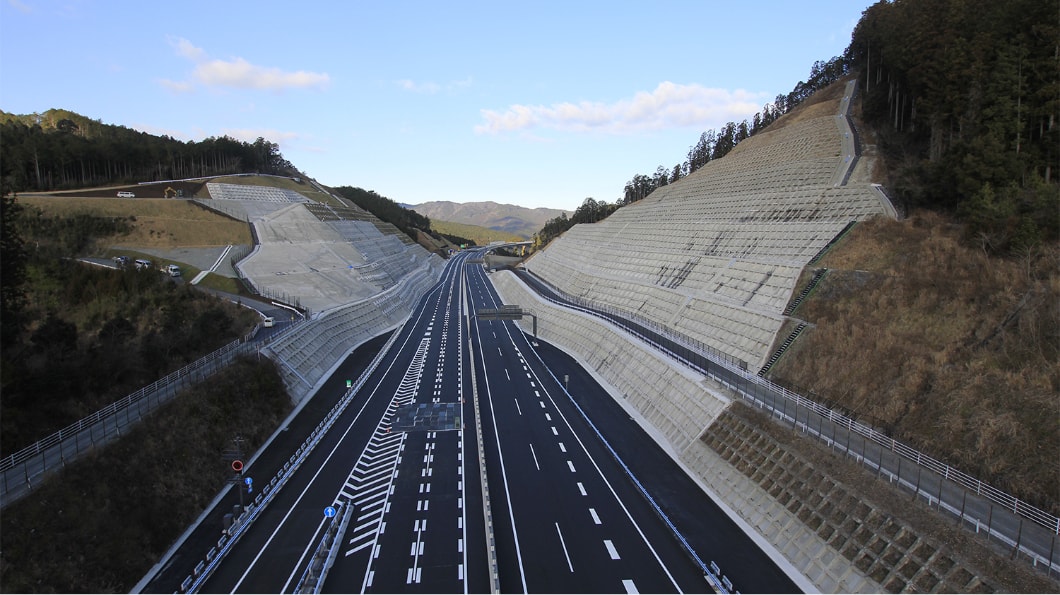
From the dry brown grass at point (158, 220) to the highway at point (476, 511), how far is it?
49.6 meters

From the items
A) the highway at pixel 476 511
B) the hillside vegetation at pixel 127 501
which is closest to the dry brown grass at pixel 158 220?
the highway at pixel 476 511

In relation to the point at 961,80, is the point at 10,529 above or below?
below

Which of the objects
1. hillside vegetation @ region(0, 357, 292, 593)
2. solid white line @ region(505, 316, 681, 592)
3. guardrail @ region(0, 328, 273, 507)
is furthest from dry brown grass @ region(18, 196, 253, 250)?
solid white line @ region(505, 316, 681, 592)

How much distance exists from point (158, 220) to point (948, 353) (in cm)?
8669

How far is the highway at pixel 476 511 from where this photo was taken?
1977 cm

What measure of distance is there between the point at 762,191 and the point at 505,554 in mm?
59883

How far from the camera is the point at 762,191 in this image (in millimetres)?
69250

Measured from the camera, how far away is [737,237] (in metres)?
55.1

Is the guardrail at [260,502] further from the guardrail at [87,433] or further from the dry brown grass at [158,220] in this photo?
the dry brown grass at [158,220]

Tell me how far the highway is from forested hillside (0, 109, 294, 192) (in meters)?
63.2

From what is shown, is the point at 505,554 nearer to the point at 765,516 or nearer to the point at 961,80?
the point at 765,516

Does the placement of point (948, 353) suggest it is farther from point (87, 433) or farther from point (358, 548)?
point (87, 433)

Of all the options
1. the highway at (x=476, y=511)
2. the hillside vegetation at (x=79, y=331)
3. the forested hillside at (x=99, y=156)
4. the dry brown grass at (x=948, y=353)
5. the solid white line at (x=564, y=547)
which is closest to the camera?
the dry brown grass at (x=948, y=353)

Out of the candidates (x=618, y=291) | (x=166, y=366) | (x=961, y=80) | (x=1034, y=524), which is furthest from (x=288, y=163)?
(x=1034, y=524)
